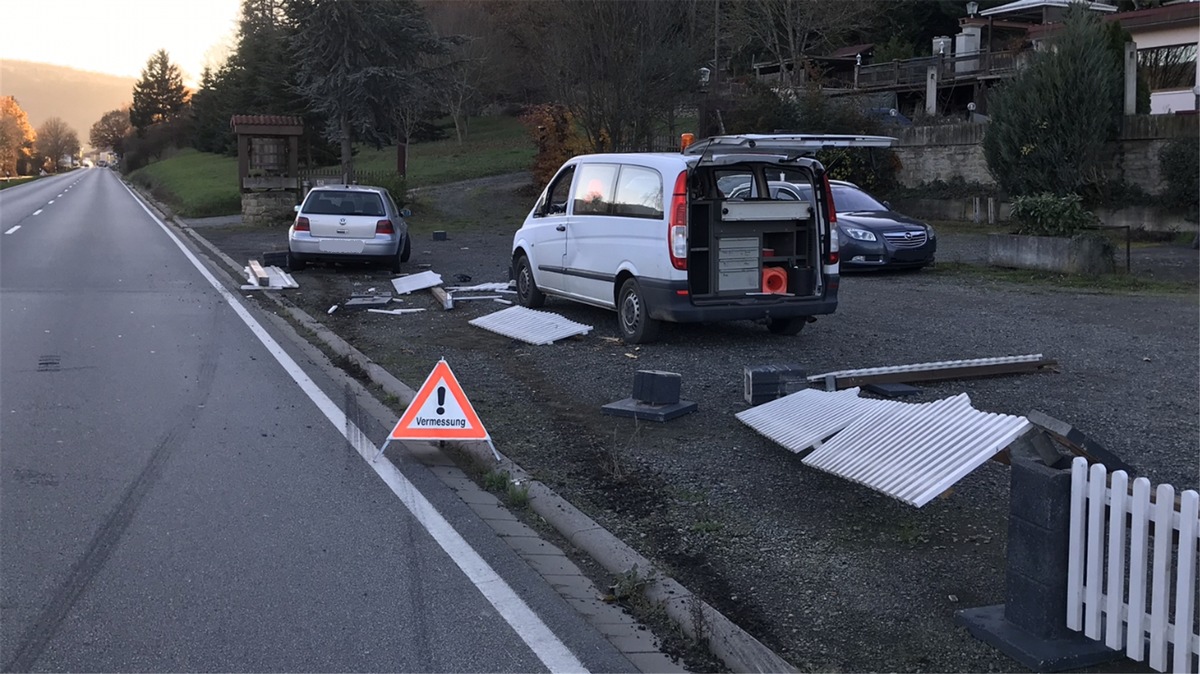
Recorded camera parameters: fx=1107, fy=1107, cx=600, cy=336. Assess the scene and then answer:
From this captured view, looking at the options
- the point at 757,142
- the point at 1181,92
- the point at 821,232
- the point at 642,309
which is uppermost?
the point at 1181,92

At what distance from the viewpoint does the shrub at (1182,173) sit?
22.9 metres

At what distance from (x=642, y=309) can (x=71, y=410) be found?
5.34 meters

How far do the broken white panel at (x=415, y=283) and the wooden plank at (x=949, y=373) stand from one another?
8.76 metres

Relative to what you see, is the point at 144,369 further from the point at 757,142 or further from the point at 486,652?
the point at 486,652

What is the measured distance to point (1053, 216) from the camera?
17609 millimetres

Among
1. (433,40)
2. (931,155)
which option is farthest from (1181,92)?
(433,40)

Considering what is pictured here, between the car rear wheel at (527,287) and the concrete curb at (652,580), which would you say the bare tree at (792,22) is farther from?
the concrete curb at (652,580)

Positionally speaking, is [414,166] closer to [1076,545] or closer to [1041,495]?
[1041,495]

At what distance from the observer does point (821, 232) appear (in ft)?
37.9

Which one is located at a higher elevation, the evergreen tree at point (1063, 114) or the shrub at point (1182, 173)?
the evergreen tree at point (1063, 114)

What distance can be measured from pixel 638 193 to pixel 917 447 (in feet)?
20.2

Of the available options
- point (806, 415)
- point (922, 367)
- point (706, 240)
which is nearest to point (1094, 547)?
point (806, 415)

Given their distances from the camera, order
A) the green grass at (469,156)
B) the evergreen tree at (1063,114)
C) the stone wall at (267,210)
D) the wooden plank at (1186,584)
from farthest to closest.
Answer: the green grass at (469,156)
the stone wall at (267,210)
the evergreen tree at (1063,114)
the wooden plank at (1186,584)

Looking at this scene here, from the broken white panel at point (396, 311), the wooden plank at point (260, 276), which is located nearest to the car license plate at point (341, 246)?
the wooden plank at point (260, 276)
